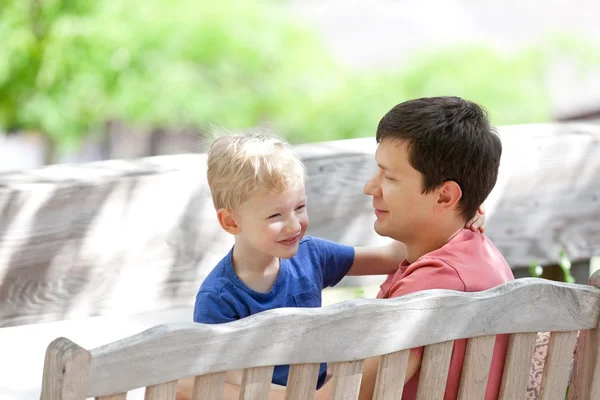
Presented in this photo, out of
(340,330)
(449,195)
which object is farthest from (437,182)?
(340,330)

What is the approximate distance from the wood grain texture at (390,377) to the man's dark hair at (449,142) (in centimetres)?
45

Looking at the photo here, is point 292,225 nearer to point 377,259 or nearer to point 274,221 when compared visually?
point 274,221

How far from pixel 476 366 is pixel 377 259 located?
0.71 m

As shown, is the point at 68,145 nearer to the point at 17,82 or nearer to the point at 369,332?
the point at 17,82

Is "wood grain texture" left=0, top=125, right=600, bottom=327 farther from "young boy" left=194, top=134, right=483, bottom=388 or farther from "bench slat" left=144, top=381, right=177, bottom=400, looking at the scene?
"bench slat" left=144, top=381, right=177, bottom=400

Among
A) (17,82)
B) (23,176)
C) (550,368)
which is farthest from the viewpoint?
(17,82)

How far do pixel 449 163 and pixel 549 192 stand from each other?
1079mm

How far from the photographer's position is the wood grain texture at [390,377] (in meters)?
1.46

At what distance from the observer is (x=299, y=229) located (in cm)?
189

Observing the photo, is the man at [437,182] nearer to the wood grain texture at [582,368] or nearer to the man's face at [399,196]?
the man's face at [399,196]

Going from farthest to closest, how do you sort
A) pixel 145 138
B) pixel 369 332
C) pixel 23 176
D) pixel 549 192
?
pixel 145 138
pixel 549 192
pixel 23 176
pixel 369 332

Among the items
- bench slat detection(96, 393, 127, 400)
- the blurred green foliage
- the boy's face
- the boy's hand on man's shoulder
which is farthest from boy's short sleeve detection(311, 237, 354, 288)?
the blurred green foliage

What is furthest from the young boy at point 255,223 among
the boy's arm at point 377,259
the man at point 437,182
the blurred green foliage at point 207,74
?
the blurred green foliage at point 207,74

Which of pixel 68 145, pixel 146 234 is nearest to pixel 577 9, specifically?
pixel 68 145
